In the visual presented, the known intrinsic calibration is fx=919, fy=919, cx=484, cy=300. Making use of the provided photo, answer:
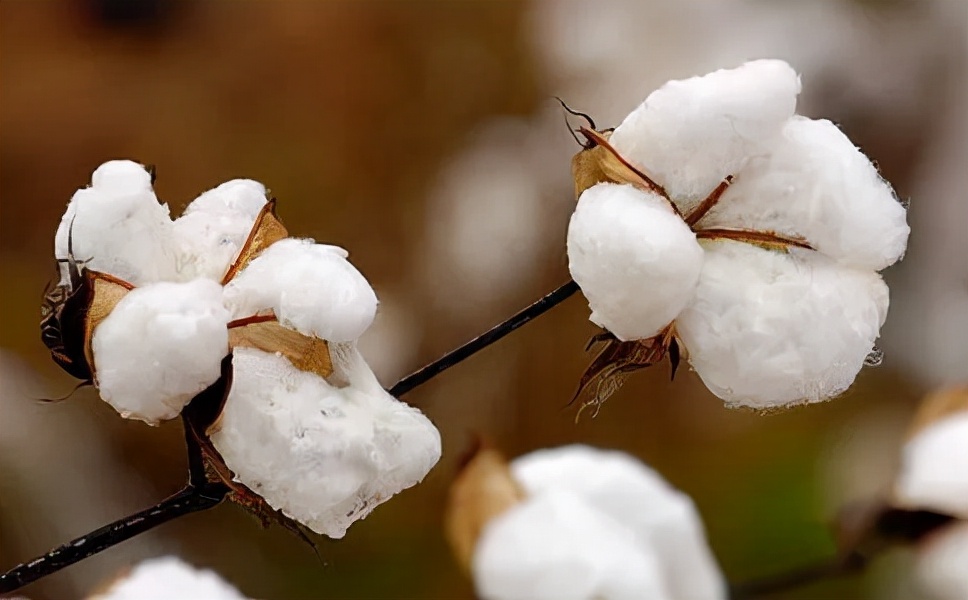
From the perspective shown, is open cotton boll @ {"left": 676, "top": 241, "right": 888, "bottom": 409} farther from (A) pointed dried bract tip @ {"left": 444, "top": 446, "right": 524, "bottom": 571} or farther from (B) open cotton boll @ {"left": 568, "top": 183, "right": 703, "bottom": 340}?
(A) pointed dried bract tip @ {"left": 444, "top": 446, "right": 524, "bottom": 571}

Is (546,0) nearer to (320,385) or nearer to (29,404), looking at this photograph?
(29,404)

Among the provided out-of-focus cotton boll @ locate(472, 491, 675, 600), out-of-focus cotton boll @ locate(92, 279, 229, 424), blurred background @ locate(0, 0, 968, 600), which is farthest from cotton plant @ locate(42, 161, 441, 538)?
blurred background @ locate(0, 0, 968, 600)

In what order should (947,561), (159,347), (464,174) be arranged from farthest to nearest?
(464,174) < (947,561) < (159,347)

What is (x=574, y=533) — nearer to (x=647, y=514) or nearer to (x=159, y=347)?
(x=647, y=514)

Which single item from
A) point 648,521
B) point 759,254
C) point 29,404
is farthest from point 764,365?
point 29,404

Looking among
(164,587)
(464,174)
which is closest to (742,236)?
(164,587)
